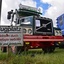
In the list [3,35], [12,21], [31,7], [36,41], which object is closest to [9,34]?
[3,35]

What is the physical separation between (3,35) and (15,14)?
243 inches

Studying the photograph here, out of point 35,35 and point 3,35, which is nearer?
point 3,35

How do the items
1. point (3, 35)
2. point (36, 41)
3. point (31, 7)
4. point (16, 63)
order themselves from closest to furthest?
point (16, 63) → point (3, 35) → point (36, 41) → point (31, 7)

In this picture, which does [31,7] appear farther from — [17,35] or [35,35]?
[17,35]

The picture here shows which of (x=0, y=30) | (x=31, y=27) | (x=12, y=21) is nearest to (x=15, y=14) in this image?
(x=12, y=21)

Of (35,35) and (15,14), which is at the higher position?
(15,14)

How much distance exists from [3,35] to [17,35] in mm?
550

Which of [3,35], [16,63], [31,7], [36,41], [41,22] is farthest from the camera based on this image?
[31,7]

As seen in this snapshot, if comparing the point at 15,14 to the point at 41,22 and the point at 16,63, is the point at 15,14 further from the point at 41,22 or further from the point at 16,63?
the point at 16,63

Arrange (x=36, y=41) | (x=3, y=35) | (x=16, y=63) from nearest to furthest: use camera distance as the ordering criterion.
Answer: (x=16, y=63), (x=3, y=35), (x=36, y=41)

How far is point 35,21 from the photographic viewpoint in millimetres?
15844

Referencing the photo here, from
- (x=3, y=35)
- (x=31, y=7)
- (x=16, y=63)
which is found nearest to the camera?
(x=16, y=63)

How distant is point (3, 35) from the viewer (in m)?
10.2

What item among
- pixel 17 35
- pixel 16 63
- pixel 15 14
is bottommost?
pixel 16 63
